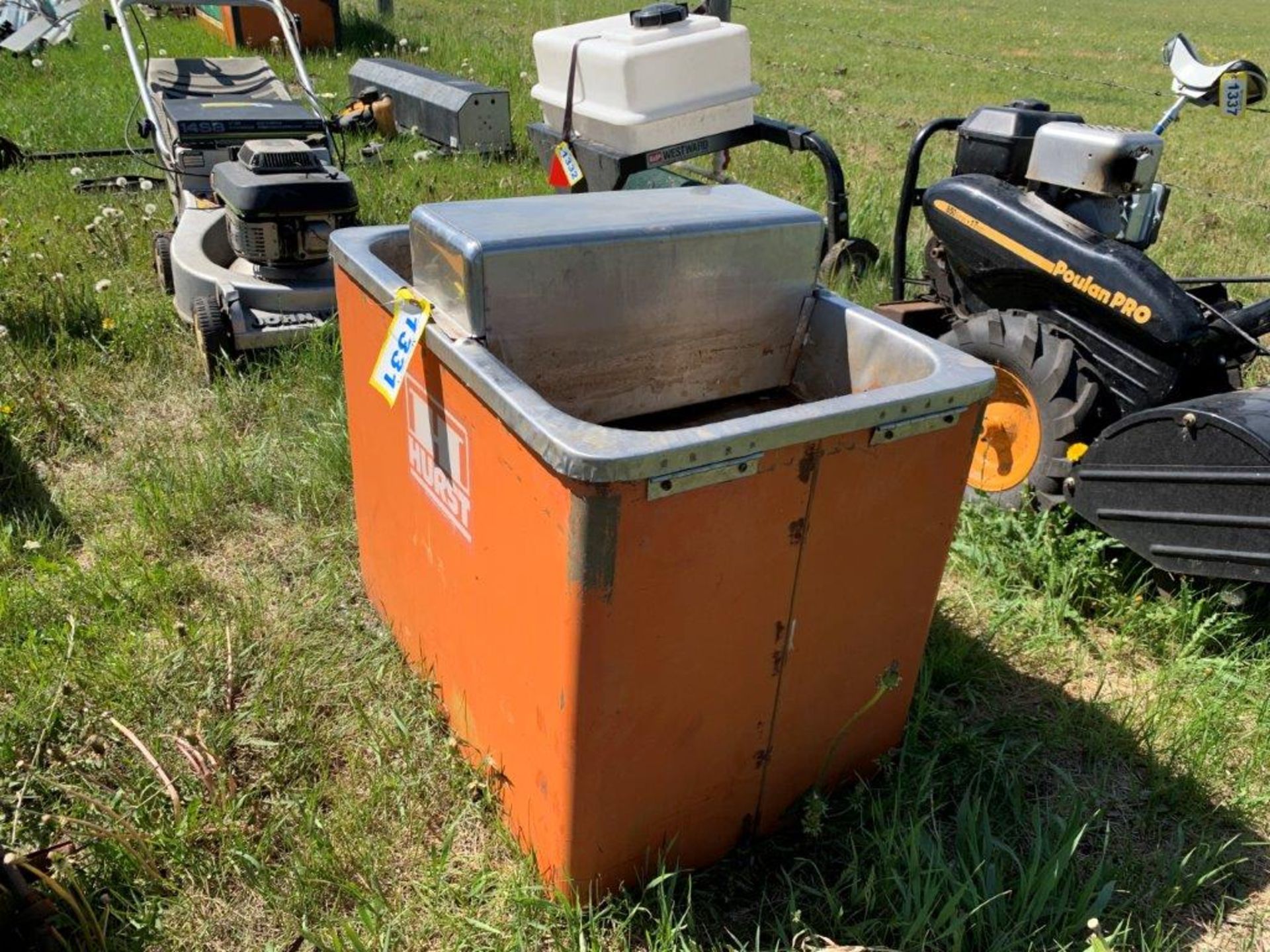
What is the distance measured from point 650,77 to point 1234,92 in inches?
66.7

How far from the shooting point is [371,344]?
204cm

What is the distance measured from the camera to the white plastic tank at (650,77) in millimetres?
3355

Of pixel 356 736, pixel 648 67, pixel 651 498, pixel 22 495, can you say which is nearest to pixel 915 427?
pixel 651 498

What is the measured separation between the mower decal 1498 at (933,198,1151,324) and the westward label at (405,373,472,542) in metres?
1.77

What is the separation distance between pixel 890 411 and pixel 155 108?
409 centimetres

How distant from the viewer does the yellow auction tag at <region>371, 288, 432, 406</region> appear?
174cm

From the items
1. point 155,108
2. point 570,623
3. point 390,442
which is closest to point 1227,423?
point 570,623

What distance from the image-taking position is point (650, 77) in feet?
11.2

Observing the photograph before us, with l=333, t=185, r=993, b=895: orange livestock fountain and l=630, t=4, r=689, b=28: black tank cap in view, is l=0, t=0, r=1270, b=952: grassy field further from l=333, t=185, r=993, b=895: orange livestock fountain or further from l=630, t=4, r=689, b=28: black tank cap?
l=630, t=4, r=689, b=28: black tank cap

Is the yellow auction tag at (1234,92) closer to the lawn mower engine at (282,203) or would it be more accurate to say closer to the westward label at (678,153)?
the westward label at (678,153)

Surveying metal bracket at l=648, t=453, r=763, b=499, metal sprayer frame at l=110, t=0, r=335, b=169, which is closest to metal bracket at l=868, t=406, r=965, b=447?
metal bracket at l=648, t=453, r=763, b=499

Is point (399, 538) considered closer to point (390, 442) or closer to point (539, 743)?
point (390, 442)

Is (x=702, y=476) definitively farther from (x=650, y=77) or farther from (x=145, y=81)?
(x=145, y=81)

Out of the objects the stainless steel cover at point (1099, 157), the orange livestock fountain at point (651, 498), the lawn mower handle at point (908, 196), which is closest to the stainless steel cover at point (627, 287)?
the orange livestock fountain at point (651, 498)
